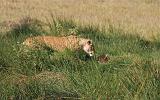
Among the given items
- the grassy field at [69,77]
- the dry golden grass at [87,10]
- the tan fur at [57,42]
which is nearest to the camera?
the grassy field at [69,77]

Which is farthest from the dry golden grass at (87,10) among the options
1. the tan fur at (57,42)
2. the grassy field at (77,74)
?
the grassy field at (77,74)

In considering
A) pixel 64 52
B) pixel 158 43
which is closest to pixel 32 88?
pixel 64 52

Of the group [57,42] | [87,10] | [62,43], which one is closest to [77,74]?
[62,43]

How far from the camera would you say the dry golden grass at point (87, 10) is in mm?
14020

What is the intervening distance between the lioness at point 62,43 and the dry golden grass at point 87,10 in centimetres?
610

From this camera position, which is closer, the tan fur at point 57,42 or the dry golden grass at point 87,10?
the tan fur at point 57,42

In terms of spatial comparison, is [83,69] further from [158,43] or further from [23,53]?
[158,43]

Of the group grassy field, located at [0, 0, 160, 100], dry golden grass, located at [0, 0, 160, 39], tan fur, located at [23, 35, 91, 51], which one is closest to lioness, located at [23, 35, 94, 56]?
tan fur, located at [23, 35, 91, 51]

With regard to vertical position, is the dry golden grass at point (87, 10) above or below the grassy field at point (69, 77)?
below

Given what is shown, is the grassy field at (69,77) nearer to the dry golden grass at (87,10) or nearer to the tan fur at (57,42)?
the tan fur at (57,42)

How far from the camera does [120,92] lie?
4.28 meters

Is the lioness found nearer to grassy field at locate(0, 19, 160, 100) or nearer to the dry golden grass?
grassy field at locate(0, 19, 160, 100)

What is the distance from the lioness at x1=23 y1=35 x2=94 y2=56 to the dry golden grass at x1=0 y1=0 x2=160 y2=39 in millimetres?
6097

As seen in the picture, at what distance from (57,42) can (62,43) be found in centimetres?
26
